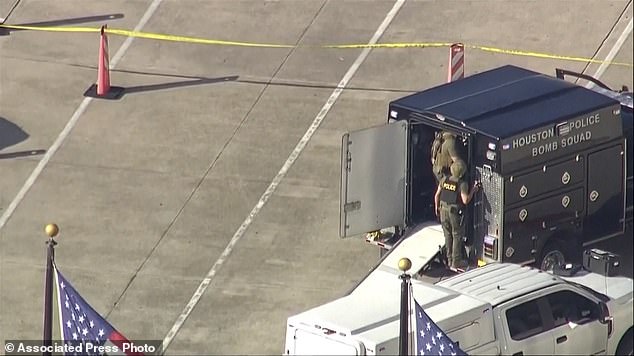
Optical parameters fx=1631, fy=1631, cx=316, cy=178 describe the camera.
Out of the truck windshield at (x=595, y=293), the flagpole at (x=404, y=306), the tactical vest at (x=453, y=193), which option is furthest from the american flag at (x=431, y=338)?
the tactical vest at (x=453, y=193)

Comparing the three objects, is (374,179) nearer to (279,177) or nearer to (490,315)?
(279,177)

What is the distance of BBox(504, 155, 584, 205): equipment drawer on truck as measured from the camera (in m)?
17.5

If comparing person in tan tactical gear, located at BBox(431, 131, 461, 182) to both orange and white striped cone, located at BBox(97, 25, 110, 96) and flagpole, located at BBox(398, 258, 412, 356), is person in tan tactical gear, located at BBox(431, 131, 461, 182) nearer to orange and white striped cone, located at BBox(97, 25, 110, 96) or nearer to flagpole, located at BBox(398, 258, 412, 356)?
flagpole, located at BBox(398, 258, 412, 356)

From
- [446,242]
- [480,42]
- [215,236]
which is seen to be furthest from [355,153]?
[480,42]

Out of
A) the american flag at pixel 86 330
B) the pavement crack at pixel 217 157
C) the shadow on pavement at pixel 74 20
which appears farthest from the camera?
the shadow on pavement at pixel 74 20

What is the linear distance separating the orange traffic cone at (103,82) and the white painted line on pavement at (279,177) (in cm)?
290

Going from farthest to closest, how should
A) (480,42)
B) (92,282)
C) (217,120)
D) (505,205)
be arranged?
(480,42) → (217,120) → (92,282) → (505,205)

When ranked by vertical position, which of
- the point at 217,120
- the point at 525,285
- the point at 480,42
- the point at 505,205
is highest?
the point at 480,42

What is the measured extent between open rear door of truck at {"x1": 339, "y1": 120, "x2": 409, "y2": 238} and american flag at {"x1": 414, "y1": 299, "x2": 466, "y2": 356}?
4366 millimetres

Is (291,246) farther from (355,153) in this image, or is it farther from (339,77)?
(339,77)

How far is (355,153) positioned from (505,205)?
1.73m

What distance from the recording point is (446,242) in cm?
1783

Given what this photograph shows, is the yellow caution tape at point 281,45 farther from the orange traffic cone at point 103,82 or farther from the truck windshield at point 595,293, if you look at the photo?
the truck windshield at point 595,293

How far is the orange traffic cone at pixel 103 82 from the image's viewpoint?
887 inches
